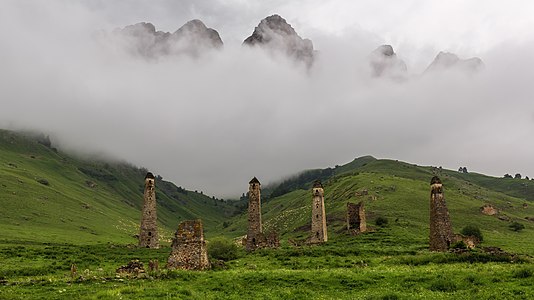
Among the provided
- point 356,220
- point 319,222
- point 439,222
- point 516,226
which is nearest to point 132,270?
point 439,222

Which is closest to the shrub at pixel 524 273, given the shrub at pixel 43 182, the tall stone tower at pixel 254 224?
the tall stone tower at pixel 254 224

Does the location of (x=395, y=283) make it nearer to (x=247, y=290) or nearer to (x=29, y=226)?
(x=247, y=290)

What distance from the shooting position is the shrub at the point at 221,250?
4892cm

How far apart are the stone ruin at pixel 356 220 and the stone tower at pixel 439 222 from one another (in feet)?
91.2

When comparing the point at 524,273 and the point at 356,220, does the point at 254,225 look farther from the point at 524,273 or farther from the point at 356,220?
the point at 524,273

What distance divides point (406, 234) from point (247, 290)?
5116cm

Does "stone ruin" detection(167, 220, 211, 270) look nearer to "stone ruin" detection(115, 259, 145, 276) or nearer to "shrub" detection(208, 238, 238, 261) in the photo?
"stone ruin" detection(115, 259, 145, 276)

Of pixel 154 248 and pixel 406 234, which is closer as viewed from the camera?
pixel 154 248

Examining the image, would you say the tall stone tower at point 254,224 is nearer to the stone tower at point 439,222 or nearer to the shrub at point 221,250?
the shrub at point 221,250

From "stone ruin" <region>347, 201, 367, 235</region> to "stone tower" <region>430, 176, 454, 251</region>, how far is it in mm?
27795

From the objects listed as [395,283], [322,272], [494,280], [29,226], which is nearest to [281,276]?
[322,272]

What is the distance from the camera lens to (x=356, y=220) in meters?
73.1

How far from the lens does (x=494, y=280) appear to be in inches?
962

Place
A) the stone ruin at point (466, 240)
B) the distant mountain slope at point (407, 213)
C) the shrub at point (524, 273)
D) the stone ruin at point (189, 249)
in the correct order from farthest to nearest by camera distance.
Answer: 1. the distant mountain slope at point (407, 213)
2. the stone ruin at point (466, 240)
3. the stone ruin at point (189, 249)
4. the shrub at point (524, 273)
